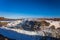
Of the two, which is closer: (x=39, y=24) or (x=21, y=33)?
(x=21, y=33)

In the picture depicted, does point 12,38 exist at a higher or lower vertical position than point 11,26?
lower

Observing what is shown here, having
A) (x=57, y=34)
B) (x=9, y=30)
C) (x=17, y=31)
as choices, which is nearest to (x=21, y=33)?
(x=17, y=31)

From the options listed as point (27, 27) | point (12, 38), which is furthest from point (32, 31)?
point (12, 38)

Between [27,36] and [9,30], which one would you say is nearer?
[27,36]

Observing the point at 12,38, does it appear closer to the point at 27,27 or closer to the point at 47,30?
the point at 27,27

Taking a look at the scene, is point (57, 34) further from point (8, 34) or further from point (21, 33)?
point (8, 34)

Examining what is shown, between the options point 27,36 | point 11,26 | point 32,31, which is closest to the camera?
point 27,36

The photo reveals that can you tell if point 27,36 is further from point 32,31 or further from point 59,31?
point 59,31

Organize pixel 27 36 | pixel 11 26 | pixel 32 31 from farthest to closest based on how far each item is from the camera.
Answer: pixel 11 26, pixel 32 31, pixel 27 36
